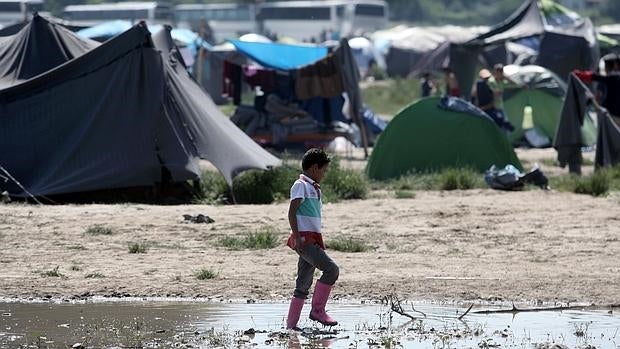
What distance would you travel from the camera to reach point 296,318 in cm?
862

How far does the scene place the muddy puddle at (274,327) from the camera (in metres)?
8.29

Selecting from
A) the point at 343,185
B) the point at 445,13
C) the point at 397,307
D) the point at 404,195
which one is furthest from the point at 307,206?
the point at 445,13

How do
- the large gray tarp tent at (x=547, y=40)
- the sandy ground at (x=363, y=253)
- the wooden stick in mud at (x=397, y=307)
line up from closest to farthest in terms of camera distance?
the wooden stick in mud at (x=397, y=307) < the sandy ground at (x=363, y=253) < the large gray tarp tent at (x=547, y=40)

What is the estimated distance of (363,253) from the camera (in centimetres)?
1182

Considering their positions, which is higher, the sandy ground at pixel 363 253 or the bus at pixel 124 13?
the sandy ground at pixel 363 253

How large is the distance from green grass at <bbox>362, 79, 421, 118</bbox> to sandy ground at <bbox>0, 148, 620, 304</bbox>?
23689 millimetres

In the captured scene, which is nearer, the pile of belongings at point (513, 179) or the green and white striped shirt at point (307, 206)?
the green and white striped shirt at point (307, 206)

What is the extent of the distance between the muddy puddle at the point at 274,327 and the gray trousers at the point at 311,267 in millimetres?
244

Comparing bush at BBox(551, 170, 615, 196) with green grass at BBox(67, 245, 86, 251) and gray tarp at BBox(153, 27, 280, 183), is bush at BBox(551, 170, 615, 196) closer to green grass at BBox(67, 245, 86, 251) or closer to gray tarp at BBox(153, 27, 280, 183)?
gray tarp at BBox(153, 27, 280, 183)

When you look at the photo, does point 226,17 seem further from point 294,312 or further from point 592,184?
point 294,312

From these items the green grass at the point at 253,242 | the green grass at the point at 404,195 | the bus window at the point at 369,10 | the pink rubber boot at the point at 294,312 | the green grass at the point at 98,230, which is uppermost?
the pink rubber boot at the point at 294,312

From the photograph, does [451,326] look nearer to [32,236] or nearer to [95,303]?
[95,303]

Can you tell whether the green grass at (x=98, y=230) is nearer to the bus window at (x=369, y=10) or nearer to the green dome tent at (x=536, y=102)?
the green dome tent at (x=536, y=102)

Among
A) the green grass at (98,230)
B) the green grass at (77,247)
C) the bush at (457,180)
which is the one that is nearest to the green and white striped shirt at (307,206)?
the green grass at (77,247)
